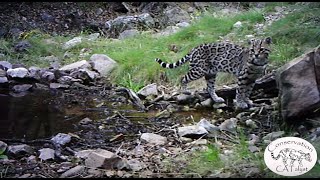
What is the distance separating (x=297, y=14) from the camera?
766cm

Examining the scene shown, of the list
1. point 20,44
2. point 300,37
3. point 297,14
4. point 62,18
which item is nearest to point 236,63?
point 300,37

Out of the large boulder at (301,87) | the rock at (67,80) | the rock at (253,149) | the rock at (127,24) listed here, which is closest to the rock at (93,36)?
the rock at (127,24)

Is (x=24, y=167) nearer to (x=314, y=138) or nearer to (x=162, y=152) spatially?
(x=162, y=152)

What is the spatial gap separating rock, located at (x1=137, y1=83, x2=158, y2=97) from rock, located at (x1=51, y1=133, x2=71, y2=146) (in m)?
1.87

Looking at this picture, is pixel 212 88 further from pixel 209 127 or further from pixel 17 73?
pixel 17 73

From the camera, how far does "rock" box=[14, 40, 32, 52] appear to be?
8.89 metres

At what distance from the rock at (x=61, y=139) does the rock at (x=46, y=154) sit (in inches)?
10.7

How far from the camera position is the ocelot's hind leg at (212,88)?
6.24 metres

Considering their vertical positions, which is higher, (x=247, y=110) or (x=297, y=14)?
(x=297, y=14)

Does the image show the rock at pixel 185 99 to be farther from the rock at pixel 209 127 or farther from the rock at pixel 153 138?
the rock at pixel 153 138

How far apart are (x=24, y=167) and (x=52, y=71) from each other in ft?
12.1

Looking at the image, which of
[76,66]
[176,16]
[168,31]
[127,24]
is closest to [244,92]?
[76,66]

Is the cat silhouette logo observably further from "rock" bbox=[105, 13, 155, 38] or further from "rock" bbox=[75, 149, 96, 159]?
"rock" bbox=[105, 13, 155, 38]

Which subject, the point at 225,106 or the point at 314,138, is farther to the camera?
the point at 225,106
